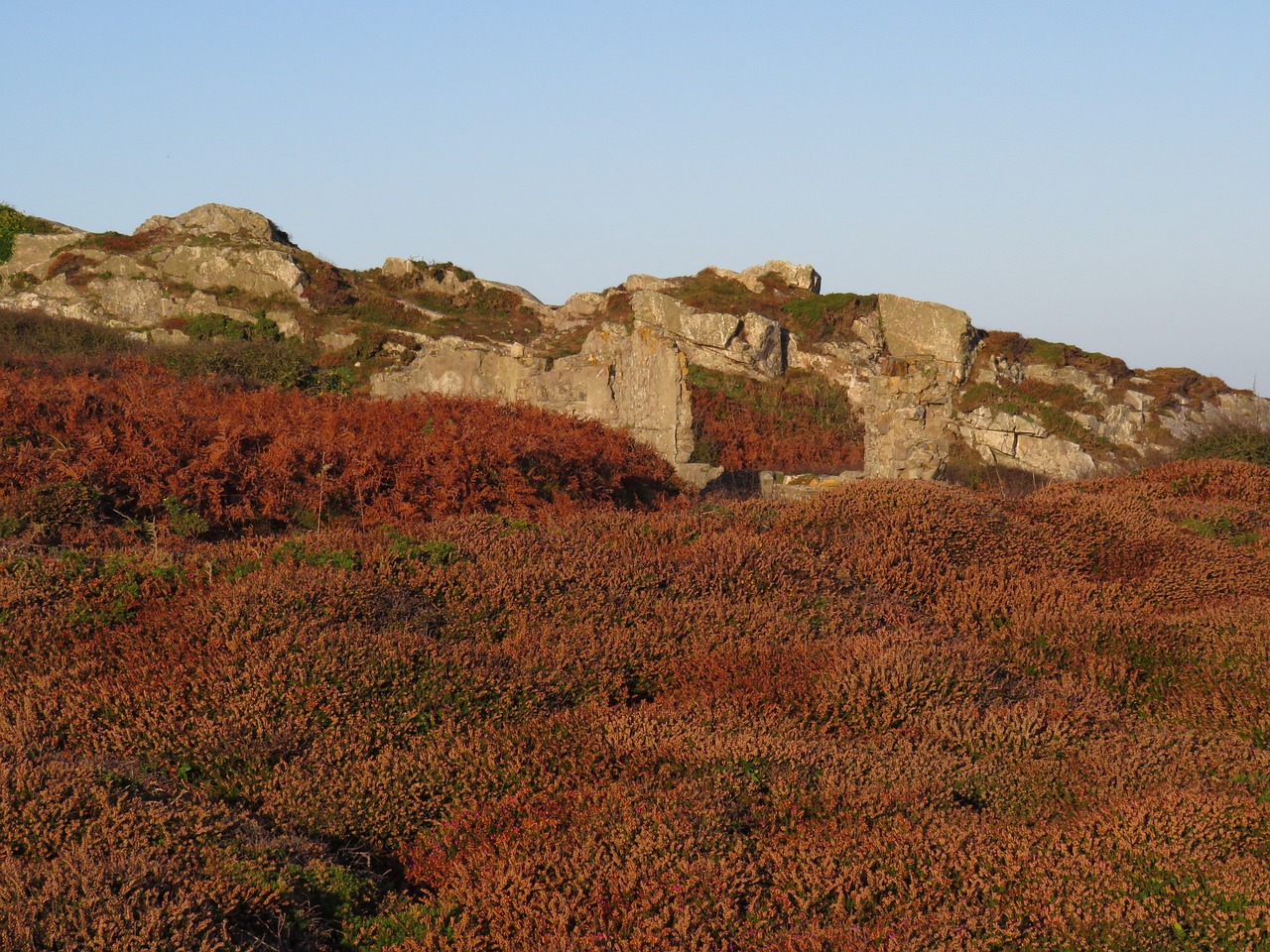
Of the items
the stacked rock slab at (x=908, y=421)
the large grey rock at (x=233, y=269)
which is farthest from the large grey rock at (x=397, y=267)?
the stacked rock slab at (x=908, y=421)

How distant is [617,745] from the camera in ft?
16.2

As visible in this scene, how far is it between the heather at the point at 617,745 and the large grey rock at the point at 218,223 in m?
30.4

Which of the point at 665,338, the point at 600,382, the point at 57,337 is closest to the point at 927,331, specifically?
the point at 665,338

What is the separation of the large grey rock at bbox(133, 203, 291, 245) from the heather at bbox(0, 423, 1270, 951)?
30.4 metres

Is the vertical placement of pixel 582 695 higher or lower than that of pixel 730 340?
lower

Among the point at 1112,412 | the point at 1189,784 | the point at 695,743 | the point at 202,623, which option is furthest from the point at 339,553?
the point at 1112,412

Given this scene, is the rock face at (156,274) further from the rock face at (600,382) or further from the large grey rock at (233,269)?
the rock face at (600,382)

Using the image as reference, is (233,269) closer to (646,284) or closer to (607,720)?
(646,284)

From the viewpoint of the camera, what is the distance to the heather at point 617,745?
362 cm

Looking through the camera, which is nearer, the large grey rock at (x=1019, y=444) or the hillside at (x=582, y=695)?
the hillside at (x=582, y=695)

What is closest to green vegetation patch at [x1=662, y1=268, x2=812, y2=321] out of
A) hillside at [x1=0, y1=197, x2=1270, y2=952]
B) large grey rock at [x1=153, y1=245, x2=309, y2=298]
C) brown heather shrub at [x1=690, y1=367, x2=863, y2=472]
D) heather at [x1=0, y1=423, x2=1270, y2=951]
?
brown heather shrub at [x1=690, y1=367, x2=863, y2=472]

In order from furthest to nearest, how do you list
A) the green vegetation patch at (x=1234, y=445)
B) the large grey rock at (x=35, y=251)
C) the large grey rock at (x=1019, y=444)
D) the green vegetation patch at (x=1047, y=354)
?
the large grey rock at (x=35, y=251) < the green vegetation patch at (x=1047, y=354) < the large grey rock at (x=1019, y=444) < the green vegetation patch at (x=1234, y=445)

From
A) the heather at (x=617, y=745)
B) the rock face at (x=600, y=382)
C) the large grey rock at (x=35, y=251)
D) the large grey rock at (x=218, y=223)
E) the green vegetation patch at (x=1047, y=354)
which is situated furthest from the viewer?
the large grey rock at (x=218, y=223)

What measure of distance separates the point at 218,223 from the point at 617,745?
119 feet
